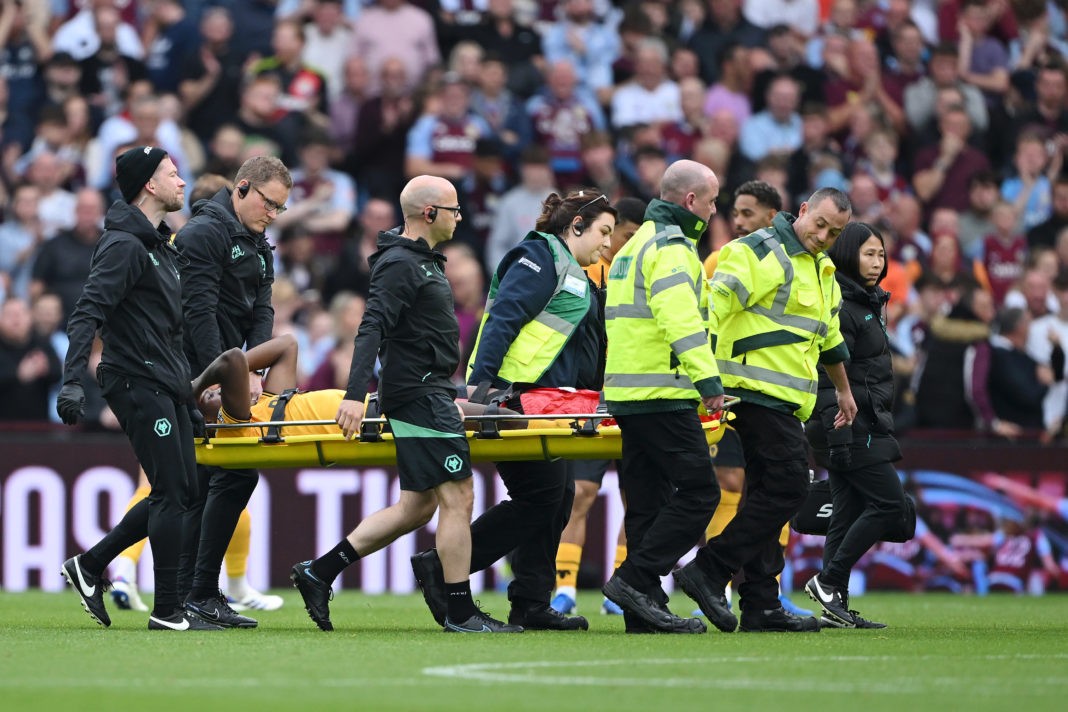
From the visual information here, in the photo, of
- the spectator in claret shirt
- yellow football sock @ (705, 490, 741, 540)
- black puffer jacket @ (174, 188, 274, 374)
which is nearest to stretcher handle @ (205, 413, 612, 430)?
black puffer jacket @ (174, 188, 274, 374)

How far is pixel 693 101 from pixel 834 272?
8.79 meters

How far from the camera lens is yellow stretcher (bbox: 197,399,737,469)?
32.7 ft

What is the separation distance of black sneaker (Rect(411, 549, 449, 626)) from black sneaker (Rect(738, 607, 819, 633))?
1.63 meters

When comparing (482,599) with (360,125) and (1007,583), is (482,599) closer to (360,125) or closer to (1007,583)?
(1007,583)

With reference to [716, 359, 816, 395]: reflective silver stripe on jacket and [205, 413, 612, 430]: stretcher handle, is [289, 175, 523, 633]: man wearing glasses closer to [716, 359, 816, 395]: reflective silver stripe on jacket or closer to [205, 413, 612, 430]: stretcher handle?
[205, 413, 612, 430]: stretcher handle

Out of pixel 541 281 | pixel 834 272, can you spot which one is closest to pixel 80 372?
pixel 541 281

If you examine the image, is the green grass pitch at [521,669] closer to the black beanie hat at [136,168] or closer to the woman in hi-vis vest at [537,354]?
the woman in hi-vis vest at [537,354]

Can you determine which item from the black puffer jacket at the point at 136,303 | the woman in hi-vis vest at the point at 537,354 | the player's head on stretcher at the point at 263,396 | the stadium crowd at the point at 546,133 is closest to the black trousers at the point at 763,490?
the woman in hi-vis vest at the point at 537,354

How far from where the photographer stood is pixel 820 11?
2167 centimetres

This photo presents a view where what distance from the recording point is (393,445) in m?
10.1

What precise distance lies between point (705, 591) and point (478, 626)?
1.19 metres

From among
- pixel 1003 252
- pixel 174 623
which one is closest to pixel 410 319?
pixel 174 623

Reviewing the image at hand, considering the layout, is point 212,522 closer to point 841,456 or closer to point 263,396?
point 263,396

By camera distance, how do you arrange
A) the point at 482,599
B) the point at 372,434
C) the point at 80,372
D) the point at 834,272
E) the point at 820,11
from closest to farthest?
1. the point at 80,372
2. the point at 372,434
3. the point at 834,272
4. the point at 482,599
5. the point at 820,11
